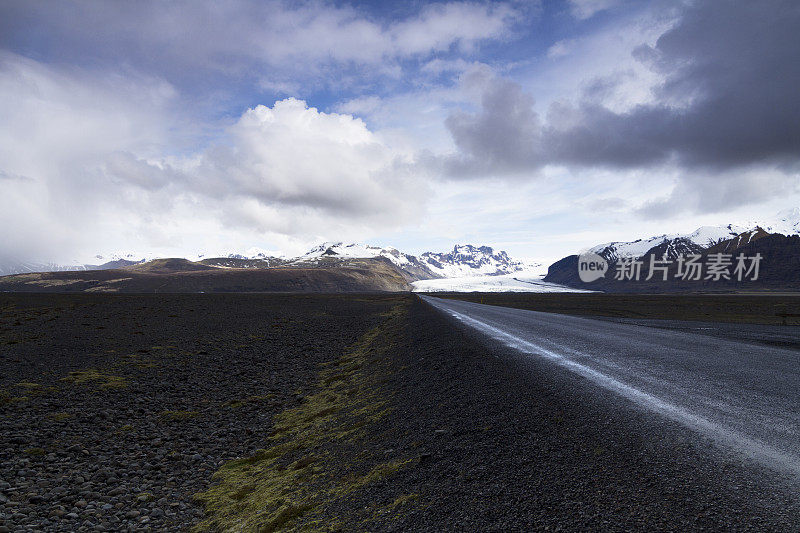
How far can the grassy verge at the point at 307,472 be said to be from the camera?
15.4 feet

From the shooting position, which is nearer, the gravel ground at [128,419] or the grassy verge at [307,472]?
the grassy verge at [307,472]

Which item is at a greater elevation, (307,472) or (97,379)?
(307,472)

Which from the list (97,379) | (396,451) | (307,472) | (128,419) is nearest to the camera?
(396,451)

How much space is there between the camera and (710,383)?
7410 millimetres

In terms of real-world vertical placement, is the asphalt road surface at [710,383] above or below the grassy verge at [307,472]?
above

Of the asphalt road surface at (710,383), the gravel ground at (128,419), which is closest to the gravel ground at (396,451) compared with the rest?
the gravel ground at (128,419)

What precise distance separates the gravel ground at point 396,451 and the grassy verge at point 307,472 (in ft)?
0.18

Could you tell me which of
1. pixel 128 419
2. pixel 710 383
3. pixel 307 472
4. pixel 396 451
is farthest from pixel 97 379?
pixel 710 383

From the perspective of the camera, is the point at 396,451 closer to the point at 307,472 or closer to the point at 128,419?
the point at 307,472

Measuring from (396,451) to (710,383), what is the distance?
21.5ft

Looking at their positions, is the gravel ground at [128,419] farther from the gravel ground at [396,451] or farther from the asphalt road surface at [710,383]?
the asphalt road surface at [710,383]

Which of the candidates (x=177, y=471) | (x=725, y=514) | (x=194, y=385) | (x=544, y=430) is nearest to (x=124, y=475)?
(x=177, y=471)

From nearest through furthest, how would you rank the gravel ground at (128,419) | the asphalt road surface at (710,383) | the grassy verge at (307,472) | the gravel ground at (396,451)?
the gravel ground at (396,451) < the asphalt road surface at (710,383) < the grassy verge at (307,472) < the gravel ground at (128,419)

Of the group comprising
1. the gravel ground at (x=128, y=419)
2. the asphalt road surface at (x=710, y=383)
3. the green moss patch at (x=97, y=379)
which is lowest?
the gravel ground at (x=128, y=419)
